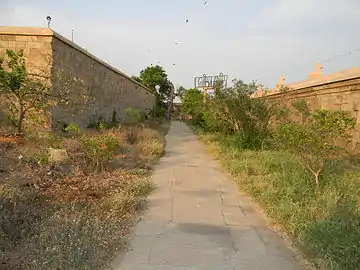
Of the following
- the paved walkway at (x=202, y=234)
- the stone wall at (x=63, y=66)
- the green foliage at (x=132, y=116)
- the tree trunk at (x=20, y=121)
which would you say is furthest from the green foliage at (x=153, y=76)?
the paved walkway at (x=202, y=234)

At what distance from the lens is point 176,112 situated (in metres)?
48.9

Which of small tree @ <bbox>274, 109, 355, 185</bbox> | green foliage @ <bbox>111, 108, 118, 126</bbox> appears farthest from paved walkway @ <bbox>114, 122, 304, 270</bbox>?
green foliage @ <bbox>111, 108, 118, 126</bbox>

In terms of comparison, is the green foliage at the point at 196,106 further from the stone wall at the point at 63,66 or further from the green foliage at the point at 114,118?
the stone wall at the point at 63,66

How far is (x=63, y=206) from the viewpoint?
419 centimetres

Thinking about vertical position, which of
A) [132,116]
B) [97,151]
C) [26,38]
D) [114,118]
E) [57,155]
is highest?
[26,38]

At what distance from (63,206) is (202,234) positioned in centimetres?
188

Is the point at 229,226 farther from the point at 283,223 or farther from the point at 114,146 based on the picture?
the point at 114,146

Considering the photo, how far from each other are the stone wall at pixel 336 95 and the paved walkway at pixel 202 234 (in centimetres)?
404

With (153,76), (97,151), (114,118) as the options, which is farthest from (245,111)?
(153,76)

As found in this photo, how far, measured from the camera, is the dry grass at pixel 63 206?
2.98m

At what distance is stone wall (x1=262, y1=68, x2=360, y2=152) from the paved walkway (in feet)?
13.2

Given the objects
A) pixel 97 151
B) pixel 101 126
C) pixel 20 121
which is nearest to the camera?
pixel 97 151

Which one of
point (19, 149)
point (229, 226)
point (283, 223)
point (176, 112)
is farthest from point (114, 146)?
point (176, 112)

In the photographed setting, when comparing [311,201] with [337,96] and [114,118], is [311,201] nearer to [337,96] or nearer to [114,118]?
[337,96]
